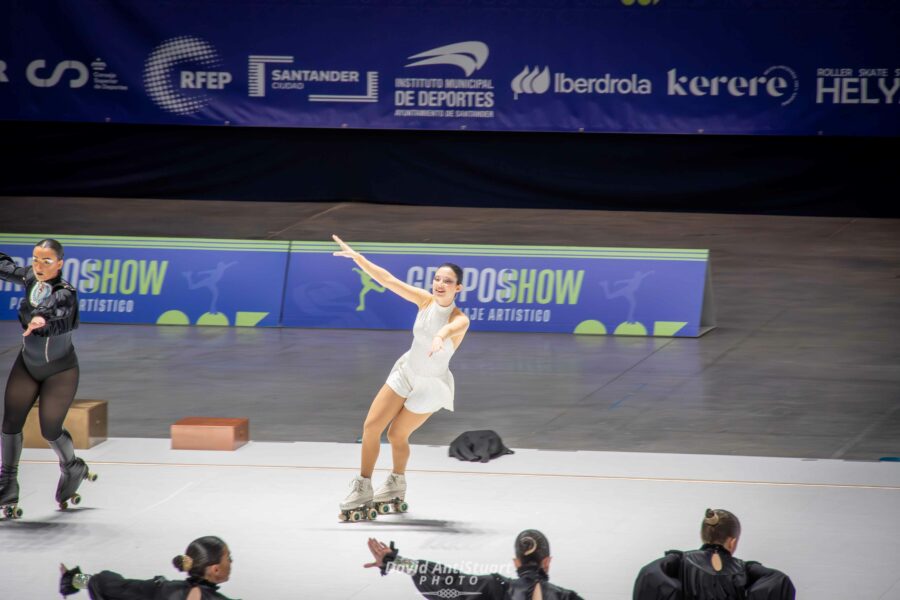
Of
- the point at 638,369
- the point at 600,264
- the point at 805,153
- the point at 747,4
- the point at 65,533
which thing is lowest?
the point at 65,533

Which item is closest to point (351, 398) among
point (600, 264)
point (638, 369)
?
point (638, 369)

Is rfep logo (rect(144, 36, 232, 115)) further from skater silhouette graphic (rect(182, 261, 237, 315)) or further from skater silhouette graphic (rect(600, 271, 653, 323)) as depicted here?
skater silhouette graphic (rect(600, 271, 653, 323))

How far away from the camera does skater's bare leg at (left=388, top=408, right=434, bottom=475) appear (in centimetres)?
905

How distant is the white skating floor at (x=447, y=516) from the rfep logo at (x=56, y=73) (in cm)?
1068

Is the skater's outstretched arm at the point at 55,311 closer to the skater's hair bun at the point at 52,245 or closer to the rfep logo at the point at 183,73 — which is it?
the skater's hair bun at the point at 52,245

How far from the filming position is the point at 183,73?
20.6 meters

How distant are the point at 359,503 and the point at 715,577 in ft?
11.1

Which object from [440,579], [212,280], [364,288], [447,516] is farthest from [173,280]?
[440,579]

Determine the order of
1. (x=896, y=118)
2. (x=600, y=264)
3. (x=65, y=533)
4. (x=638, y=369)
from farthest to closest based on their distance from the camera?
(x=896, y=118) < (x=600, y=264) < (x=638, y=369) < (x=65, y=533)

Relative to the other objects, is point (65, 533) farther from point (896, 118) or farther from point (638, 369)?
point (896, 118)

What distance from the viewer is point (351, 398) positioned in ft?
42.2

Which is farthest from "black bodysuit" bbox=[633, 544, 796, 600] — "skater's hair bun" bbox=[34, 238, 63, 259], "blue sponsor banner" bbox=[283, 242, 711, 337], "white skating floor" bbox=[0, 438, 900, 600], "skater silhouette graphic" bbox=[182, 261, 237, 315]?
"skater silhouette graphic" bbox=[182, 261, 237, 315]

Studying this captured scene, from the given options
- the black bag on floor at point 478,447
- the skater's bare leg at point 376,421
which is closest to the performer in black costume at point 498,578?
the skater's bare leg at point 376,421

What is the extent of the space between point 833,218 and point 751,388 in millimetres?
9761
